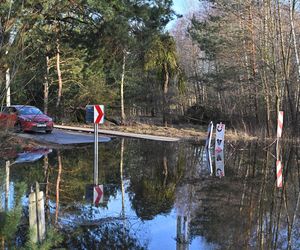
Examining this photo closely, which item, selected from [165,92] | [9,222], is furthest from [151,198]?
[165,92]

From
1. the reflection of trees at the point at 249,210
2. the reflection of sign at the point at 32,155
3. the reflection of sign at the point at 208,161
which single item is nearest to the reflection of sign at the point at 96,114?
the reflection of sign at the point at 32,155

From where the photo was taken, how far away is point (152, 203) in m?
10.1

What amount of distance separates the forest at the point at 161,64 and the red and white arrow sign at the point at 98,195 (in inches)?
135

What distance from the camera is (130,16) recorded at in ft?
46.6

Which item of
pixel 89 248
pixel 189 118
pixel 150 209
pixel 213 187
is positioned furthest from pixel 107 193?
pixel 189 118

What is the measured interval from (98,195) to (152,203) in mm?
1246

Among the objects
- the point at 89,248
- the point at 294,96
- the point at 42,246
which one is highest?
the point at 294,96

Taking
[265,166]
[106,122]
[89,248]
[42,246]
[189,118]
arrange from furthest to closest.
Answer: [189,118] → [106,122] → [265,166] → [89,248] → [42,246]

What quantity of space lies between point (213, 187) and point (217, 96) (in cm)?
3994

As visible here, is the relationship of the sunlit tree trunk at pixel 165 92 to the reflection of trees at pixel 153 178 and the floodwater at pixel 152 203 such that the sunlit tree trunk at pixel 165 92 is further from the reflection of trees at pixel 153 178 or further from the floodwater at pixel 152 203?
the floodwater at pixel 152 203

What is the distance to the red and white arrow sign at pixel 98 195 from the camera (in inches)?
390

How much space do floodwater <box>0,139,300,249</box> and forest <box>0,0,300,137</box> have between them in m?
2.58

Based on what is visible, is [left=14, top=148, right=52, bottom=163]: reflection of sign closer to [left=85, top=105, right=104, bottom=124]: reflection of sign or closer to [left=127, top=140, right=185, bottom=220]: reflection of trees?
[left=85, top=105, right=104, bottom=124]: reflection of sign

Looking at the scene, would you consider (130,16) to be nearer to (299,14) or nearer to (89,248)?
(89,248)
